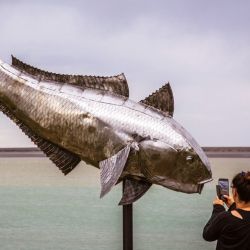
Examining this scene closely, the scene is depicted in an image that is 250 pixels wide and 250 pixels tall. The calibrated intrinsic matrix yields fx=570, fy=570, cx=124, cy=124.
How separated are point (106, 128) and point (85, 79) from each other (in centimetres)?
30

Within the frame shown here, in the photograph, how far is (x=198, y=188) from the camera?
8.52 feet

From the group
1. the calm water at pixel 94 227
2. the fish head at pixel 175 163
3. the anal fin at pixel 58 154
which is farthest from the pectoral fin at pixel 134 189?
the calm water at pixel 94 227

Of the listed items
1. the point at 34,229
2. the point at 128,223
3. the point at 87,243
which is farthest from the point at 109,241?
the point at 128,223

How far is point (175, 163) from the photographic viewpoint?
101 inches

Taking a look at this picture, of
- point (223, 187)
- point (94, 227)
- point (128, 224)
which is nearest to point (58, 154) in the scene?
point (128, 224)

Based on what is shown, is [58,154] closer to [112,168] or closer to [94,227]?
[112,168]

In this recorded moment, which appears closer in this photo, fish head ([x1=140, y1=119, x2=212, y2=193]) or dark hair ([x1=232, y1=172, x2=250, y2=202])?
fish head ([x1=140, y1=119, x2=212, y2=193])

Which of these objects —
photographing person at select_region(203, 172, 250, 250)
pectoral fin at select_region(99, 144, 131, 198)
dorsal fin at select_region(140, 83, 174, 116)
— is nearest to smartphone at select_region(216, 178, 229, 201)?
photographing person at select_region(203, 172, 250, 250)

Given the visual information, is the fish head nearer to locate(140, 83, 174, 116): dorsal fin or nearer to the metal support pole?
locate(140, 83, 174, 116): dorsal fin

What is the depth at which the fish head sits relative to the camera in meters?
2.57

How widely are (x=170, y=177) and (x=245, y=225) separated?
64 cm

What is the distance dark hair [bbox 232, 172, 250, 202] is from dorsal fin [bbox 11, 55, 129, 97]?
0.73 m

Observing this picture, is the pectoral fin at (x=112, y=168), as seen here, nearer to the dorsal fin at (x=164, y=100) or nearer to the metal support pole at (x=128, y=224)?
the dorsal fin at (x=164, y=100)

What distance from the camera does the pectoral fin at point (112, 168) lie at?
249 cm
